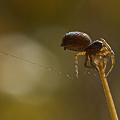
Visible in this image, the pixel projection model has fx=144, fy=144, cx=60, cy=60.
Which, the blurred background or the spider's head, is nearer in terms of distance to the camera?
the spider's head

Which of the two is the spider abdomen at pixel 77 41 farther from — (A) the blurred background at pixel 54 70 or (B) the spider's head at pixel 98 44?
(A) the blurred background at pixel 54 70

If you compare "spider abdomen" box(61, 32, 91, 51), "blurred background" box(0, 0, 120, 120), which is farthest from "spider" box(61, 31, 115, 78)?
"blurred background" box(0, 0, 120, 120)

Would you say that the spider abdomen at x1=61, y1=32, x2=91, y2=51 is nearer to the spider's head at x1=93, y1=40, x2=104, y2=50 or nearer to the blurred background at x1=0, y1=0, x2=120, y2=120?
the spider's head at x1=93, y1=40, x2=104, y2=50

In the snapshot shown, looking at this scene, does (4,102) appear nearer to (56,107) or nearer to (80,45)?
(56,107)

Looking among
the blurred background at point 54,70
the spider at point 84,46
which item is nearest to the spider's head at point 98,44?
the spider at point 84,46

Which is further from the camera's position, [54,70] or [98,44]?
[54,70]

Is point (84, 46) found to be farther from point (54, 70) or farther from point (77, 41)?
point (54, 70)

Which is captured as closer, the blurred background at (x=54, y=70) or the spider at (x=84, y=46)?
the spider at (x=84, y=46)

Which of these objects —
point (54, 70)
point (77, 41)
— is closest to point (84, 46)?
point (77, 41)

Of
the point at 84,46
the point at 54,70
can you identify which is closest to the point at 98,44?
the point at 84,46

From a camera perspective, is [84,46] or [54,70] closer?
[84,46]

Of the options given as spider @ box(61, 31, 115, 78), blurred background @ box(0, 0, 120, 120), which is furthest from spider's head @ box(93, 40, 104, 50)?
blurred background @ box(0, 0, 120, 120)
